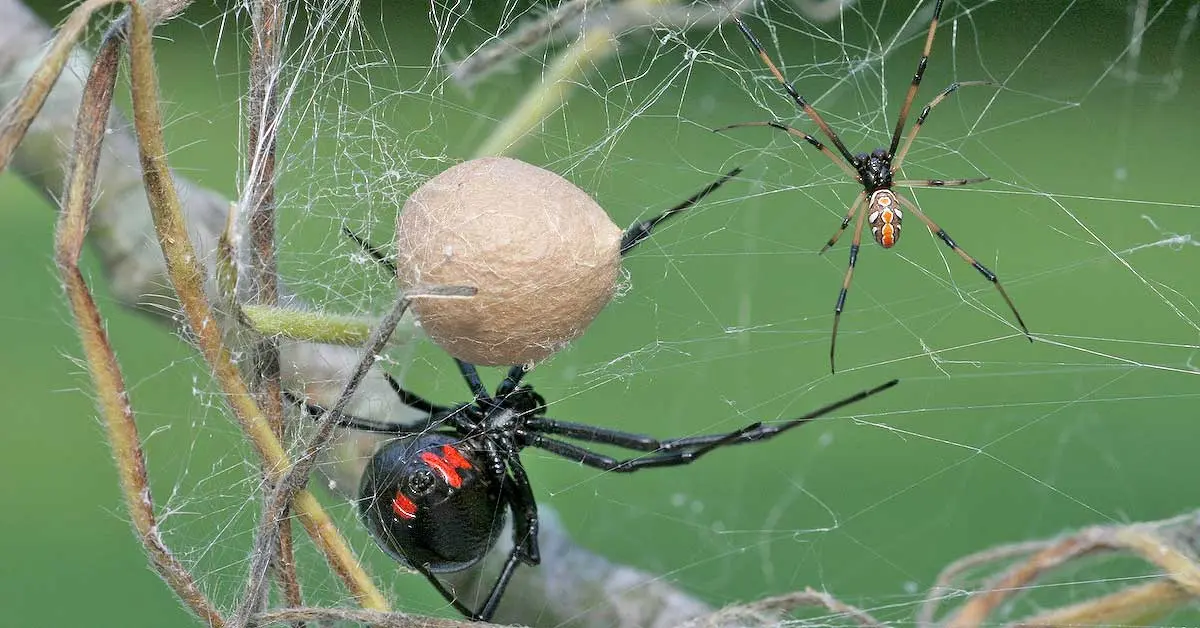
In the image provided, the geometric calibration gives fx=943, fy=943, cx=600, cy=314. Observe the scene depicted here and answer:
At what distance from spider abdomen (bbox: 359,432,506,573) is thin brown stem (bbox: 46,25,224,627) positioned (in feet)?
0.51

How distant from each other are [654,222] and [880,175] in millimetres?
196

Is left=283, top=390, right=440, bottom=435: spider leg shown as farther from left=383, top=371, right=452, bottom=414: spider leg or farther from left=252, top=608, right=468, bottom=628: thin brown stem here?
left=252, top=608, right=468, bottom=628: thin brown stem

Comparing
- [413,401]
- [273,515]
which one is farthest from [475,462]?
[273,515]

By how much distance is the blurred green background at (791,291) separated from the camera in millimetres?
771

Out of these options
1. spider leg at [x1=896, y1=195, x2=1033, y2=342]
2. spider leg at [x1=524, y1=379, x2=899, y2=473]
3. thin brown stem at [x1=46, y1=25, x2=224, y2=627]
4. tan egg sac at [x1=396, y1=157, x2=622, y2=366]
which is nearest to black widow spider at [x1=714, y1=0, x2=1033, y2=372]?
spider leg at [x1=896, y1=195, x2=1033, y2=342]

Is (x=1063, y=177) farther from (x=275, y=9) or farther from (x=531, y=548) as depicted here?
(x=275, y=9)

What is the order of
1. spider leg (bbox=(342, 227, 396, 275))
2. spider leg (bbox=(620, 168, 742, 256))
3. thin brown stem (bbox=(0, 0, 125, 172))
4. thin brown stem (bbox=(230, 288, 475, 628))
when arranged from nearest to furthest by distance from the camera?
thin brown stem (bbox=(0, 0, 125, 172)) → thin brown stem (bbox=(230, 288, 475, 628)) → spider leg (bbox=(620, 168, 742, 256)) → spider leg (bbox=(342, 227, 396, 275))

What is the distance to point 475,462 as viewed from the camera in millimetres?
750

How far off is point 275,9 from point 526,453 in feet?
1.48

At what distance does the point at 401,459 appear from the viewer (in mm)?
704

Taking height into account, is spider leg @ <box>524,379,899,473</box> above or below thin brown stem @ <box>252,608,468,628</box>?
above

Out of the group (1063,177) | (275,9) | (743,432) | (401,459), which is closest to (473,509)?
(401,459)

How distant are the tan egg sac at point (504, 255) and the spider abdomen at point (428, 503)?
0.16 meters

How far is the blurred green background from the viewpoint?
2.53 ft
